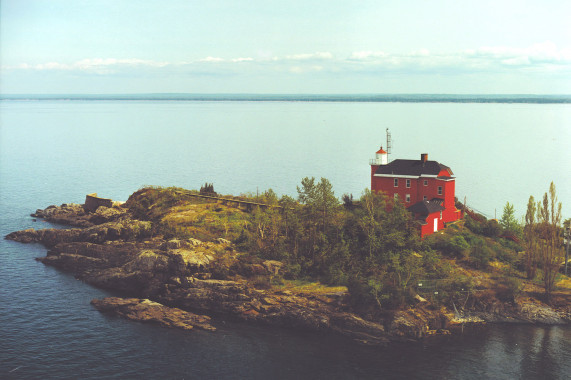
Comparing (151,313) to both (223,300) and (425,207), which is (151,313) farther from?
(425,207)

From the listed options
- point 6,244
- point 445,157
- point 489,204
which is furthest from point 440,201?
point 445,157

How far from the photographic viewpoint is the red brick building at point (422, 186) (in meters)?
71.1

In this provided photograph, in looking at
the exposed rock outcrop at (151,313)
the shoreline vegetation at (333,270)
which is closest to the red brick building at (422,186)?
the shoreline vegetation at (333,270)

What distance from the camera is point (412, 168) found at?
75.4 m

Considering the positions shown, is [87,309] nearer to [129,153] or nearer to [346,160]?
[346,160]

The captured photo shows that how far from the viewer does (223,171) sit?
509 ft

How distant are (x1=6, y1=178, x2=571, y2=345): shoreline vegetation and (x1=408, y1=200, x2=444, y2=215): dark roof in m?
3.12

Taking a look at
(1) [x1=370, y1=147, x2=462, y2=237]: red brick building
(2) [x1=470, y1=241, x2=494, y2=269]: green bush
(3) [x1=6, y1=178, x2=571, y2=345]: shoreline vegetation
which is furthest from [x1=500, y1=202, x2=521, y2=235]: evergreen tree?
(2) [x1=470, y1=241, x2=494, y2=269]: green bush

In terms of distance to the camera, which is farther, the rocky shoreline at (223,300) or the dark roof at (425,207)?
the dark roof at (425,207)

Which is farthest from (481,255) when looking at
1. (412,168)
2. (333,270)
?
(333,270)

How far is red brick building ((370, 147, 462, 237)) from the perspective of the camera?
71.1 meters

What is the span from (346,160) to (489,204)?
2673 inches

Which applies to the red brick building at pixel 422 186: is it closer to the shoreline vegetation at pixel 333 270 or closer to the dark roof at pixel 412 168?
the dark roof at pixel 412 168

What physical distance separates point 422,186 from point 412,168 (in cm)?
311
